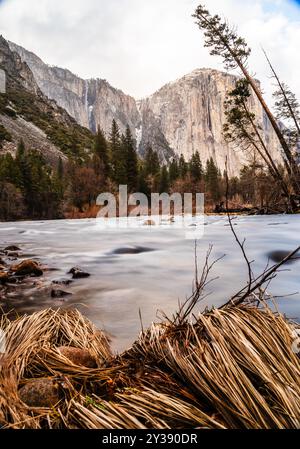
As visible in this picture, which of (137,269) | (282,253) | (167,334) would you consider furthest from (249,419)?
(282,253)

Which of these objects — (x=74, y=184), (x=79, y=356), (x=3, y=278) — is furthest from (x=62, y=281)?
(x=74, y=184)

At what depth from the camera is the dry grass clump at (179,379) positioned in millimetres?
938

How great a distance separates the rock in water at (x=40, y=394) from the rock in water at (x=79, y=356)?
0.26 metres

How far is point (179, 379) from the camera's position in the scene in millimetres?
1155

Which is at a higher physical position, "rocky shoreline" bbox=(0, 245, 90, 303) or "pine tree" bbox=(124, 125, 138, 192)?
"pine tree" bbox=(124, 125, 138, 192)

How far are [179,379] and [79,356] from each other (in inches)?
22.6

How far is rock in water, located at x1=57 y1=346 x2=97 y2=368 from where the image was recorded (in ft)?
4.81

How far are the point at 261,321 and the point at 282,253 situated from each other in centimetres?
625

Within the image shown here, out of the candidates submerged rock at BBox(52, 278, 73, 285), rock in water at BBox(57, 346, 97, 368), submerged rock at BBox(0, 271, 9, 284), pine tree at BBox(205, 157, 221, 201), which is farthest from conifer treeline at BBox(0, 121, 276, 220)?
rock in water at BBox(57, 346, 97, 368)


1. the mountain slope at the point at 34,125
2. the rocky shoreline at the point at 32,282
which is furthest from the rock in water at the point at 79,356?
the mountain slope at the point at 34,125

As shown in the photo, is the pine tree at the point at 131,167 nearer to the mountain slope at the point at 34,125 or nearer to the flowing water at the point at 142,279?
the mountain slope at the point at 34,125

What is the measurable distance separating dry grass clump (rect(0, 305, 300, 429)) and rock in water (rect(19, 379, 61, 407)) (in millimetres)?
24

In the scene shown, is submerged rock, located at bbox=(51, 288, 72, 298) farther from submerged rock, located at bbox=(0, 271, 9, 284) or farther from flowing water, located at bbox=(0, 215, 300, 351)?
submerged rock, located at bbox=(0, 271, 9, 284)

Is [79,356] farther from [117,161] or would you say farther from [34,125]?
[34,125]
